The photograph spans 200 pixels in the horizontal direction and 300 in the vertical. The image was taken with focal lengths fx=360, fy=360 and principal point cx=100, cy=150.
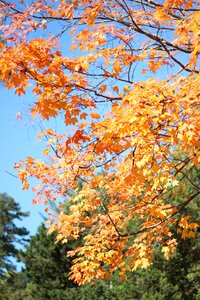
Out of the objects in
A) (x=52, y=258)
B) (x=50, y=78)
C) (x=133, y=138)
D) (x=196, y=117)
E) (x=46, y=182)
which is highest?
(x=52, y=258)

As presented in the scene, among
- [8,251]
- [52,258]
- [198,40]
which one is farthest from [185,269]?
[8,251]

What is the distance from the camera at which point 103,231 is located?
24.2 feet

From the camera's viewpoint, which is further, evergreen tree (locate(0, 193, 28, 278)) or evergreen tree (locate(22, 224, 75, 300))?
evergreen tree (locate(0, 193, 28, 278))

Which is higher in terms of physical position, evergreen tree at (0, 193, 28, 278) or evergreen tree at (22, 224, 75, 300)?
evergreen tree at (0, 193, 28, 278)

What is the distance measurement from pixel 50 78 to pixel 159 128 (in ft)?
4.84

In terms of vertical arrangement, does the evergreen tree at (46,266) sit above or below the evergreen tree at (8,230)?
below

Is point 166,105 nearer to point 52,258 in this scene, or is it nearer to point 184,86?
point 184,86

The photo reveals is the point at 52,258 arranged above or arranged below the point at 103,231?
above

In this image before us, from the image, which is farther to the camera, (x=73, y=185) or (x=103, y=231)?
(x=103, y=231)

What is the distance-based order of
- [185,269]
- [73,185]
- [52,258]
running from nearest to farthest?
[73,185]
[185,269]
[52,258]

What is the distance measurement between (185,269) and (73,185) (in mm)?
10127

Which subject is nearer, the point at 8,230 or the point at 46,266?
the point at 46,266

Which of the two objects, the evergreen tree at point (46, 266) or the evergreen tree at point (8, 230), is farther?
the evergreen tree at point (8, 230)

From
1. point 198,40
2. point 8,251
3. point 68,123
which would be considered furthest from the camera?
point 8,251
